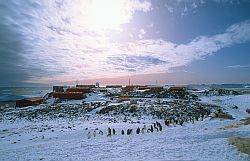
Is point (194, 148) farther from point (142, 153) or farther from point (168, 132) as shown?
point (168, 132)

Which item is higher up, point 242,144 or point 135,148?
point 242,144

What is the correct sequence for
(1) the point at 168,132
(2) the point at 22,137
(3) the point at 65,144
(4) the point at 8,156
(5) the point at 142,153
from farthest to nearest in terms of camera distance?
1. (2) the point at 22,137
2. (1) the point at 168,132
3. (3) the point at 65,144
4. (4) the point at 8,156
5. (5) the point at 142,153

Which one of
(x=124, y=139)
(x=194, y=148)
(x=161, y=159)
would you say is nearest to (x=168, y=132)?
(x=124, y=139)

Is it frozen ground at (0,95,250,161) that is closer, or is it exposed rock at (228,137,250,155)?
exposed rock at (228,137,250,155)

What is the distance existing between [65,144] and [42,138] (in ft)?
13.9

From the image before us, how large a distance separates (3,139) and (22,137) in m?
1.63

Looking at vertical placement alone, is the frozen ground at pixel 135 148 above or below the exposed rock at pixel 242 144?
below

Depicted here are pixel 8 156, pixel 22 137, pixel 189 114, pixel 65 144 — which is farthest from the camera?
pixel 189 114

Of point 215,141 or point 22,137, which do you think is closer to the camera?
point 215,141

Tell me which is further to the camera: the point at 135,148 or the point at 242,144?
the point at 135,148

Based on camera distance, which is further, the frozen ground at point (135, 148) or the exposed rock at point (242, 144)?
the frozen ground at point (135, 148)

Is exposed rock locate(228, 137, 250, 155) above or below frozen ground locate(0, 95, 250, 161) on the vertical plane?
above

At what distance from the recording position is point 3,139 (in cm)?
2173

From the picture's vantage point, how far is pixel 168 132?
20656 mm
